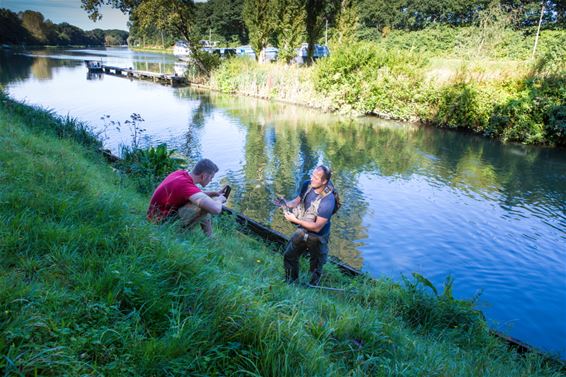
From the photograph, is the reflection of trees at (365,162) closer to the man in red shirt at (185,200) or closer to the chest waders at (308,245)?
the chest waders at (308,245)

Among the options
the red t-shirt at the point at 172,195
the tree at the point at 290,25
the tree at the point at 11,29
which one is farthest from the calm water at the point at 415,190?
the tree at the point at 11,29

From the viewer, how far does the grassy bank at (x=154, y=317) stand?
2.20 meters

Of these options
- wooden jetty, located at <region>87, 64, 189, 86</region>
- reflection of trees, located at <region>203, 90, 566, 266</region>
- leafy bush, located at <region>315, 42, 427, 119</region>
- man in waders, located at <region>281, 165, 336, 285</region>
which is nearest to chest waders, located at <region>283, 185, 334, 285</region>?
man in waders, located at <region>281, 165, 336, 285</region>

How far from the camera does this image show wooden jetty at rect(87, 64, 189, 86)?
36.3 meters

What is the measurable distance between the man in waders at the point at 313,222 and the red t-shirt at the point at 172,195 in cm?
139

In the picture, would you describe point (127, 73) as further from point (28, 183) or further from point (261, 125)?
point (28, 183)

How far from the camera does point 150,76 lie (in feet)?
130

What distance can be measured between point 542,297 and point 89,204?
7.01 metres

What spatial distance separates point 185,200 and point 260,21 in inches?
1340

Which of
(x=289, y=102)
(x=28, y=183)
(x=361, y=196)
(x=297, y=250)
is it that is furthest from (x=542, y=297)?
(x=289, y=102)

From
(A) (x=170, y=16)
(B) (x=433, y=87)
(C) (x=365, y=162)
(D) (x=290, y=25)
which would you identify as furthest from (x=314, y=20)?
(C) (x=365, y=162)

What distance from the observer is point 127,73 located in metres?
42.7

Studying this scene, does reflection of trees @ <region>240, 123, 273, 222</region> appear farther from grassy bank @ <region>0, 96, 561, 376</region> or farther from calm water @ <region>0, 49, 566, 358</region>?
grassy bank @ <region>0, 96, 561, 376</region>

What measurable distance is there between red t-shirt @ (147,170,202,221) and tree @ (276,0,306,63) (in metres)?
31.1
